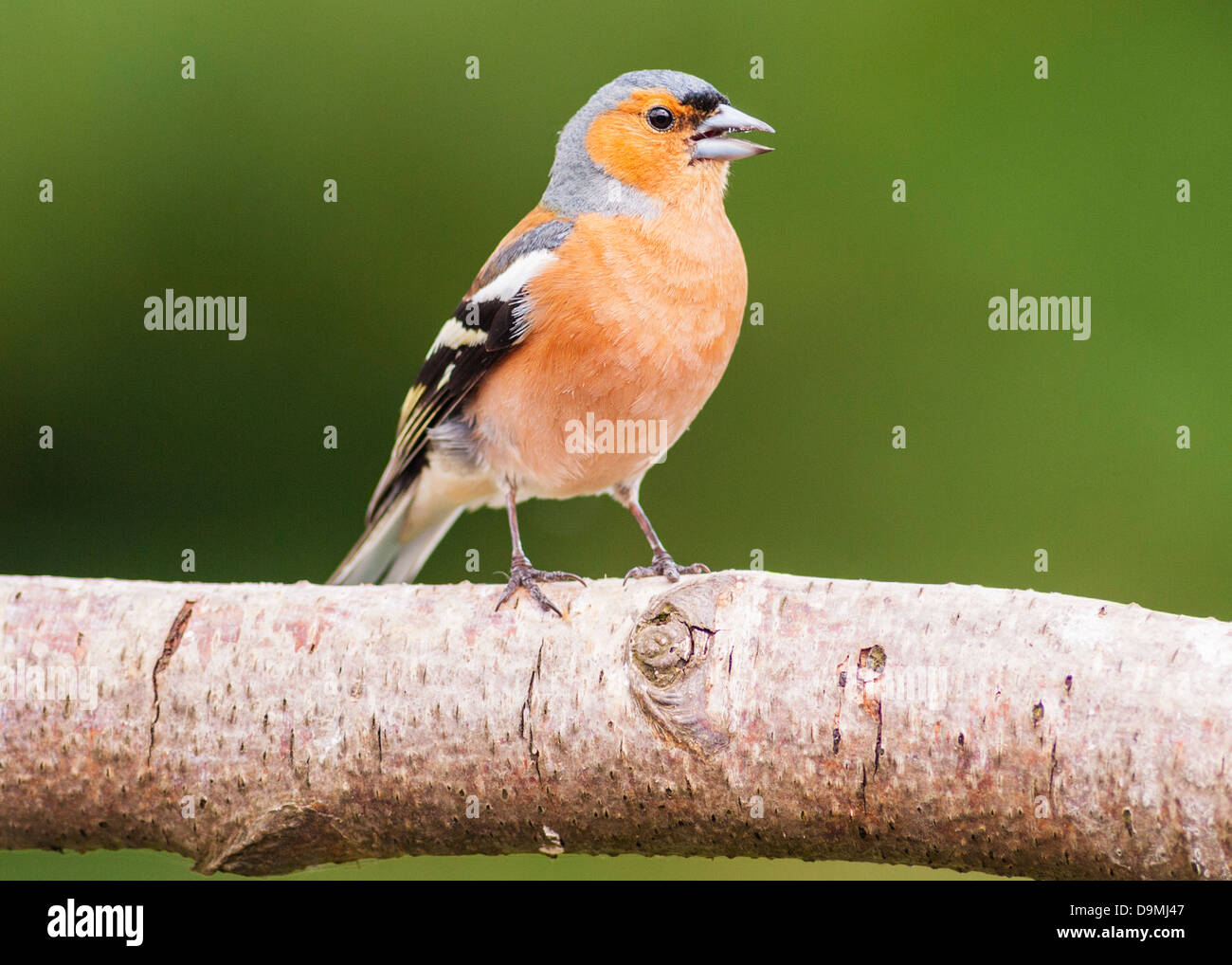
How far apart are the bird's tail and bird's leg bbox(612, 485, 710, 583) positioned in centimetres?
63

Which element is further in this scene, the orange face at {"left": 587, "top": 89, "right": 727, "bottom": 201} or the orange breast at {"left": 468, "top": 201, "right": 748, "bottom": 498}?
the orange face at {"left": 587, "top": 89, "right": 727, "bottom": 201}

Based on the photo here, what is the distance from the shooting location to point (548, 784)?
232cm

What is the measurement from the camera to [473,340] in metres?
3.57

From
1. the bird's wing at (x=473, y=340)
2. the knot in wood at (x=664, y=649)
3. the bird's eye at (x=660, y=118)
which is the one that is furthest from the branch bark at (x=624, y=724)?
the bird's eye at (x=660, y=118)

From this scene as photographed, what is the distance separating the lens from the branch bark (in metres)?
2.07

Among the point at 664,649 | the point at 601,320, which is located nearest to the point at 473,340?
the point at 601,320

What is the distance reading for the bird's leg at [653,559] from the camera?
327 cm

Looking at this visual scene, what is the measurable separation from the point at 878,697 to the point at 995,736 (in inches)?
8.6

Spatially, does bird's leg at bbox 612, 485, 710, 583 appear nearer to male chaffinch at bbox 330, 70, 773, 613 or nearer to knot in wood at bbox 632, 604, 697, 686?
male chaffinch at bbox 330, 70, 773, 613

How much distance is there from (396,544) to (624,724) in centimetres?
197

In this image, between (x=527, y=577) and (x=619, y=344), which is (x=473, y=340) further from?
(x=527, y=577)

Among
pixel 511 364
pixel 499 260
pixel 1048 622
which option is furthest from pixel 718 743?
pixel 499 260

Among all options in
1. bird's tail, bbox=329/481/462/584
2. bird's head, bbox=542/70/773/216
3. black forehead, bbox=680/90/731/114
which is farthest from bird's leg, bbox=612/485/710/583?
black forehead, bbox=680/90/731/114

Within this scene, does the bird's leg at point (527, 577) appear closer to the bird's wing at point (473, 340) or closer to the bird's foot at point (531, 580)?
the bird's foot at point (531, 580)
